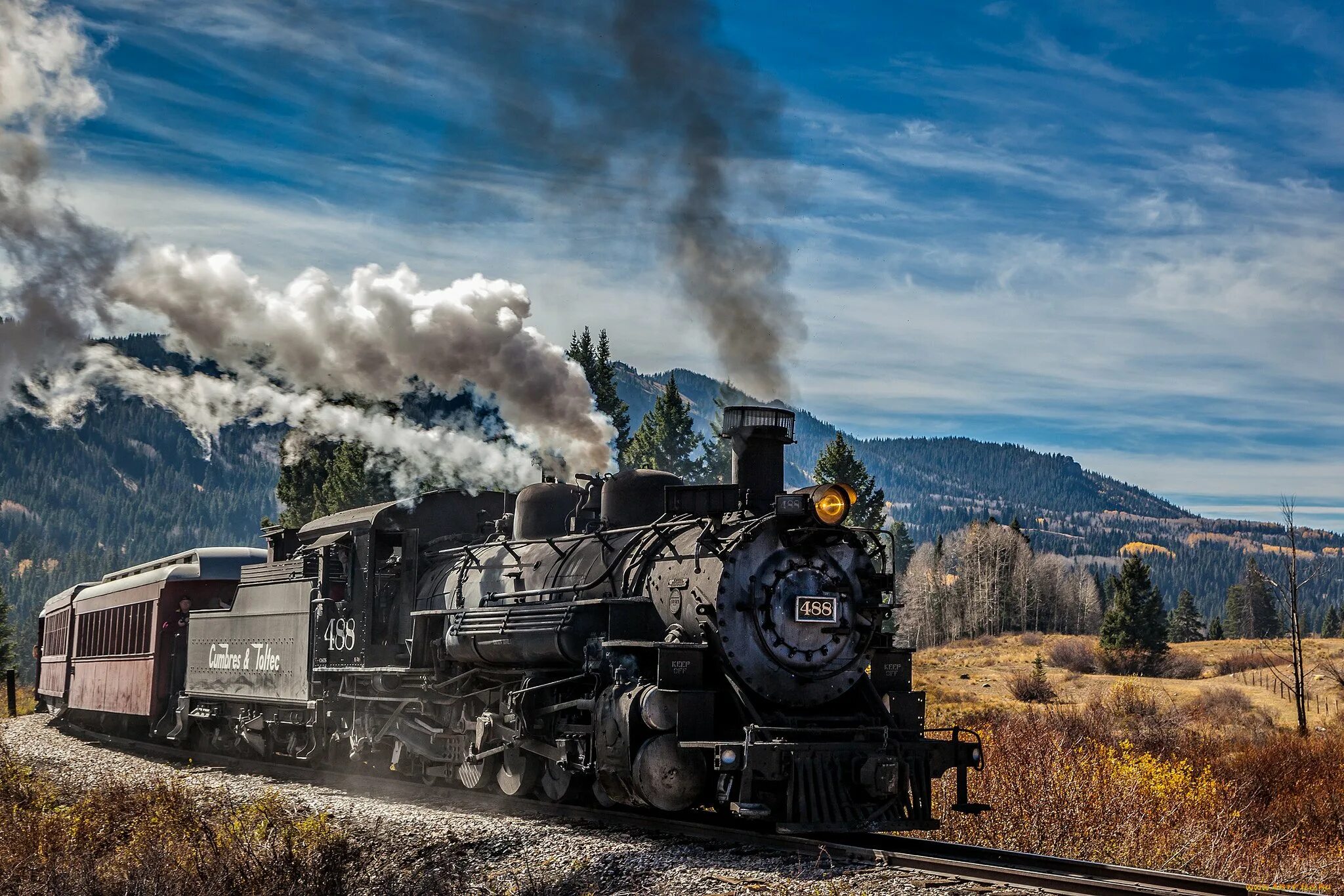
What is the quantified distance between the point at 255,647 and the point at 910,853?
1250 cm

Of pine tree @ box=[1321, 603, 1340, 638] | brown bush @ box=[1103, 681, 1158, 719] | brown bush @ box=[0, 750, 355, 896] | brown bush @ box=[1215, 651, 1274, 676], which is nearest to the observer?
brown bush @ box=[0, 750, 355, 896]

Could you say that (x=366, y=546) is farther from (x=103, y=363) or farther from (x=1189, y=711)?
(x=1189, y=711)

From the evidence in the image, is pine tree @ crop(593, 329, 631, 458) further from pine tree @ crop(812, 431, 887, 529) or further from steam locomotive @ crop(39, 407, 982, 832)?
steam locomotive @ crop(39, 407, 982, 832)

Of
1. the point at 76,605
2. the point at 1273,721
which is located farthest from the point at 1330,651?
the point at 76,605

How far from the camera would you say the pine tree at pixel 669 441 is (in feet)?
209

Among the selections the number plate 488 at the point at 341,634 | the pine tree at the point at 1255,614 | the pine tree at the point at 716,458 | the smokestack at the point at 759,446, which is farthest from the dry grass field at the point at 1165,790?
the pine tree at the point at 1255,614

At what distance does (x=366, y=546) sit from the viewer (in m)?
17.0

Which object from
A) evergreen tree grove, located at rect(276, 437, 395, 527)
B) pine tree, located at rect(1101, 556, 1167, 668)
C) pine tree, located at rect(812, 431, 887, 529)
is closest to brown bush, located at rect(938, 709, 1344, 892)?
evergreen tree grove, located at rect(276, 437, 395, 527)

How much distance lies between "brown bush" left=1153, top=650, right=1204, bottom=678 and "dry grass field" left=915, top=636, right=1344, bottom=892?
22830 mm

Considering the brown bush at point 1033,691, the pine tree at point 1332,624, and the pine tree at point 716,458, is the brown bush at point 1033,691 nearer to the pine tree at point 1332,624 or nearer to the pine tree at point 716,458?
the pine tree at point 716,458

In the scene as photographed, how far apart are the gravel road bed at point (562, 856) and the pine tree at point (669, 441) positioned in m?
48.6

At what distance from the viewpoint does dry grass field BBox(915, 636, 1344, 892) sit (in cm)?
1208

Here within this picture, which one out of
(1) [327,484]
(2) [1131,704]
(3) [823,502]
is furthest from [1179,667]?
(3) [823,502]

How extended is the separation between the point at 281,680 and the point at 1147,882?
1317cm
